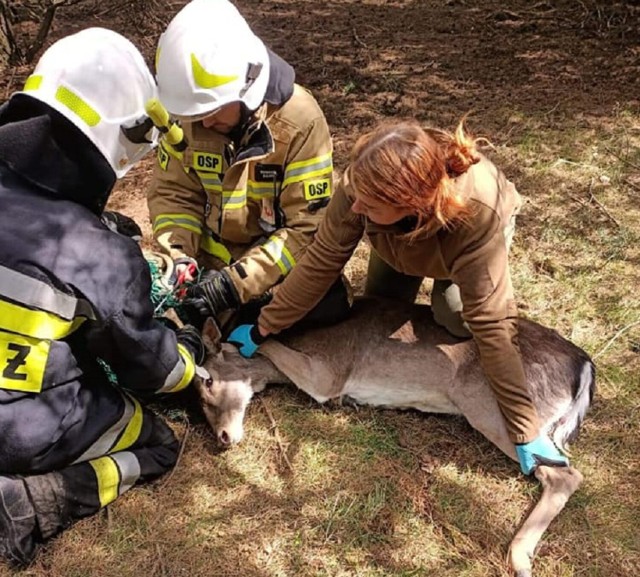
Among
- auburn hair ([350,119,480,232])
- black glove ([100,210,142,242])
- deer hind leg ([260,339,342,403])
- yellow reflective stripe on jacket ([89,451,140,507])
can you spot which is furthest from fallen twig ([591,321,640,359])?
black glove ([100,210,142,242])

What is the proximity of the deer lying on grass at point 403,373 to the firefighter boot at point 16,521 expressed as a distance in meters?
1.06

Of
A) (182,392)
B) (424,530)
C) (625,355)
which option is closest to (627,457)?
(625,355)

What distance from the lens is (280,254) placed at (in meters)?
4.27

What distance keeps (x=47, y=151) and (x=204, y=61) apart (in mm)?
960

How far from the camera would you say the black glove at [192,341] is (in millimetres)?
4133

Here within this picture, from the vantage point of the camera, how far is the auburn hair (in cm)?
296

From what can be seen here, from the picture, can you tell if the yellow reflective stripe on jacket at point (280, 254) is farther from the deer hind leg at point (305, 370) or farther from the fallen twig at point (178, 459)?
the fallen twig at point (178, 459)

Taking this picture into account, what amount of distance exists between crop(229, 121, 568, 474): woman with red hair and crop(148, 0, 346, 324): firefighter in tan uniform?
0.40 m

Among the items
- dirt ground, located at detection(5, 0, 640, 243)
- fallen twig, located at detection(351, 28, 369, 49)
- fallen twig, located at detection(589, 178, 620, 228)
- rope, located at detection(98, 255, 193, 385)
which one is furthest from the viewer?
fallen twig, located at detection(351, 28, 369, 49)

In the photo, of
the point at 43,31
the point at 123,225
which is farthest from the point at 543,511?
the point at 43,31

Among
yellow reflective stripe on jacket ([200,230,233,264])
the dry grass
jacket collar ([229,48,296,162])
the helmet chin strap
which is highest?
the helmet chin strap

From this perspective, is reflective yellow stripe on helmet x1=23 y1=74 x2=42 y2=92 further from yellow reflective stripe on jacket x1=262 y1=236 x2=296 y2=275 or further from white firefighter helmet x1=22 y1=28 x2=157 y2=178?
yellow reflective stripe on jacket x1=262 y1=236 x2=296 y2=275

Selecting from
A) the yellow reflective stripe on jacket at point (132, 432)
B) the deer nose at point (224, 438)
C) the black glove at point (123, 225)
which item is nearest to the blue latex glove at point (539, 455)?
the deer nose at point (224, 438)

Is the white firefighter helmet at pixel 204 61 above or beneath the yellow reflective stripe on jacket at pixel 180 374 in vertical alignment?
above
